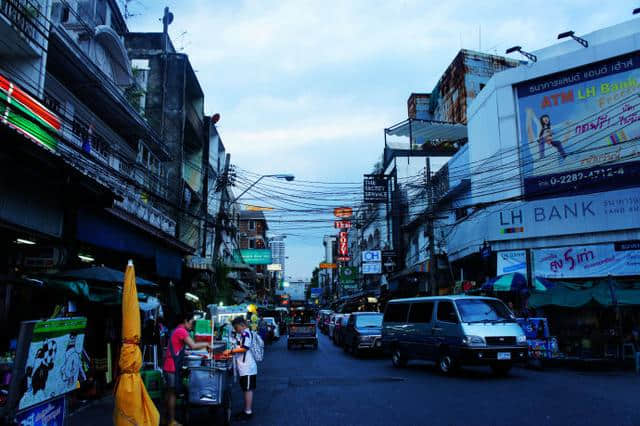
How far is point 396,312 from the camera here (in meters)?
17.8

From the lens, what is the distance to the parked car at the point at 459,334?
520 inches

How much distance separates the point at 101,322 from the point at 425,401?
8.04 meters

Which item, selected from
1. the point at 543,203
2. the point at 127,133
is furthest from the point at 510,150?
the point at 127,133

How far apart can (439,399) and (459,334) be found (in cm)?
365

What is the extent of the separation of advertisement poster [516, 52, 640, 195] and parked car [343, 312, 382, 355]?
962 cm

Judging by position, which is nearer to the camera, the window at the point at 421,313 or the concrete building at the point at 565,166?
the window at the point at 421,313

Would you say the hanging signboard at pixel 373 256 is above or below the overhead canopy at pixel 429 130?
below

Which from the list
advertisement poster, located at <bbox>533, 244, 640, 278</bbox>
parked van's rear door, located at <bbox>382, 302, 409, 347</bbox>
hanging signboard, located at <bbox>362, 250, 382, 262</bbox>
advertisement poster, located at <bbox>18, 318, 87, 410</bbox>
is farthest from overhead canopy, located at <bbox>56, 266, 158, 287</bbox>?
hanging signboard, located at <bbox>362, 250, 382, 262</bbox>

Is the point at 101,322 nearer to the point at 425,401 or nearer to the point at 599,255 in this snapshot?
the point at 425,401

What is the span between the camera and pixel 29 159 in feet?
32.0

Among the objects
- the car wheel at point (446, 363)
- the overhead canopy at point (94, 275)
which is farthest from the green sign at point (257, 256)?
the overhead canopy at point (94, 275)

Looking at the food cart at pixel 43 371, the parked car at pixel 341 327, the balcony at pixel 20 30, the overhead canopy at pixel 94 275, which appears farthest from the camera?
the parked car at pixel 341 327

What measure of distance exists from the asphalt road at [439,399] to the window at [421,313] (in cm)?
150

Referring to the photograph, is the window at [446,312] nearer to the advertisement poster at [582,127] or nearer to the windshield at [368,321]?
the windshield at [368,321]
